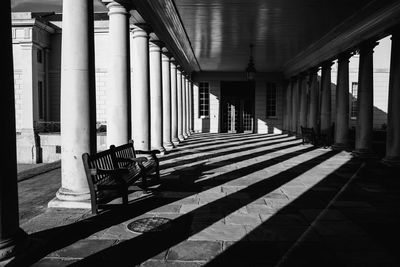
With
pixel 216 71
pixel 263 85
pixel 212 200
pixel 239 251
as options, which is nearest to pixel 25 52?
pixel 216 71

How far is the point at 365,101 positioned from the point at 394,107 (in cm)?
206

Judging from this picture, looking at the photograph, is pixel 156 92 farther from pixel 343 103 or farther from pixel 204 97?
pixel 204 97

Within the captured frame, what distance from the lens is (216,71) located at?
2995cm

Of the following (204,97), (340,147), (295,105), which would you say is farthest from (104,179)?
(204,97)

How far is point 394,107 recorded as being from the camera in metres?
11.5

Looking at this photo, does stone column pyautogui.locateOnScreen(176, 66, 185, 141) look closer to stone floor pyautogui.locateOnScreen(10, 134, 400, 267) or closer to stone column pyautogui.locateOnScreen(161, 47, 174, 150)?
stone column pyautogui.locateOnScreen(161, 47, 174, 150)

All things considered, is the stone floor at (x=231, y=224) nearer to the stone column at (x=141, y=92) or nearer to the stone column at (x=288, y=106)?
the stone column at (x=141, y=92)

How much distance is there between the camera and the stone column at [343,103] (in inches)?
633

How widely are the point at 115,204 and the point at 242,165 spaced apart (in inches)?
238

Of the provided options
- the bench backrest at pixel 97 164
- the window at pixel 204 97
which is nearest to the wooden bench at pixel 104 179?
the bench backrest at pixel 97 164

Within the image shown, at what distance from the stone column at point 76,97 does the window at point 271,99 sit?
25.6 m

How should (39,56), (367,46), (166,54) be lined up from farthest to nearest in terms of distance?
(39,56) < (166,54) < (367,46)

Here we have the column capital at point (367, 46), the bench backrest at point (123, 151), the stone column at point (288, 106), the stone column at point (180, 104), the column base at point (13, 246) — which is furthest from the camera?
the stone column at point (288, 106)

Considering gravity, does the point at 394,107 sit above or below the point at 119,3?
below
